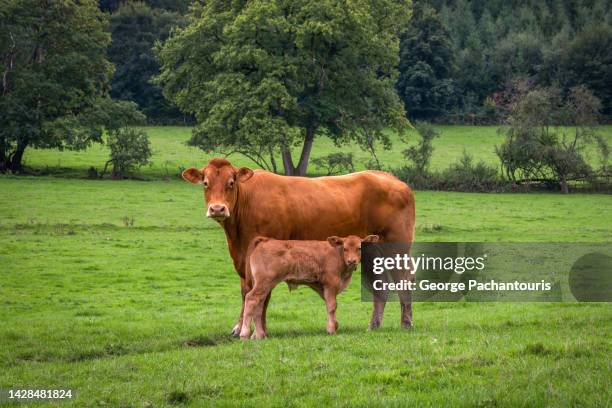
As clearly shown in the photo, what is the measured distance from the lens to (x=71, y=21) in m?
51.9

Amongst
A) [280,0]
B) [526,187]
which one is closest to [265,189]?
[280,0]

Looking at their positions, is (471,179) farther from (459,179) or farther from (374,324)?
(374,324)

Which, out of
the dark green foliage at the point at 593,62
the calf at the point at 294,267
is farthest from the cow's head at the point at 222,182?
the dark green foliage at the point at 593,62

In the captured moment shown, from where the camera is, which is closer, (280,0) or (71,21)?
(280,0)

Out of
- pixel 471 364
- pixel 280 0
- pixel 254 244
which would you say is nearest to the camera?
pixel 471 364

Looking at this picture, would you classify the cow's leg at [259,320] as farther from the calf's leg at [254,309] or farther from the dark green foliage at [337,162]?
the dark green foliage at [337,162]

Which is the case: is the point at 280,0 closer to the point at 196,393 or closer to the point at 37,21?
the point at 37,21

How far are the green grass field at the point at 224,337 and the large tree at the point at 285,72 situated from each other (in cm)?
1362

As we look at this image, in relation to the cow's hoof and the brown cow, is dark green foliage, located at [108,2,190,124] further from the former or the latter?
the cow's hoof

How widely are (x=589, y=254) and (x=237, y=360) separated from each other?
1842 centimetres

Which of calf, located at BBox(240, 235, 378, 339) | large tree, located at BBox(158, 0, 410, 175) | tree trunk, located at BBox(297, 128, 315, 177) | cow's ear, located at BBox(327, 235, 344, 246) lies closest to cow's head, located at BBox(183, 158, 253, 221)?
calf, located at BBox(240, 235, 378, 339)

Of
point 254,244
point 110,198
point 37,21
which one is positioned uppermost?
point 37,21

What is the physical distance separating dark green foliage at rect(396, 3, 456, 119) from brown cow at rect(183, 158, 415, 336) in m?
62.6

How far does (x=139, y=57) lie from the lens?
246 feet
